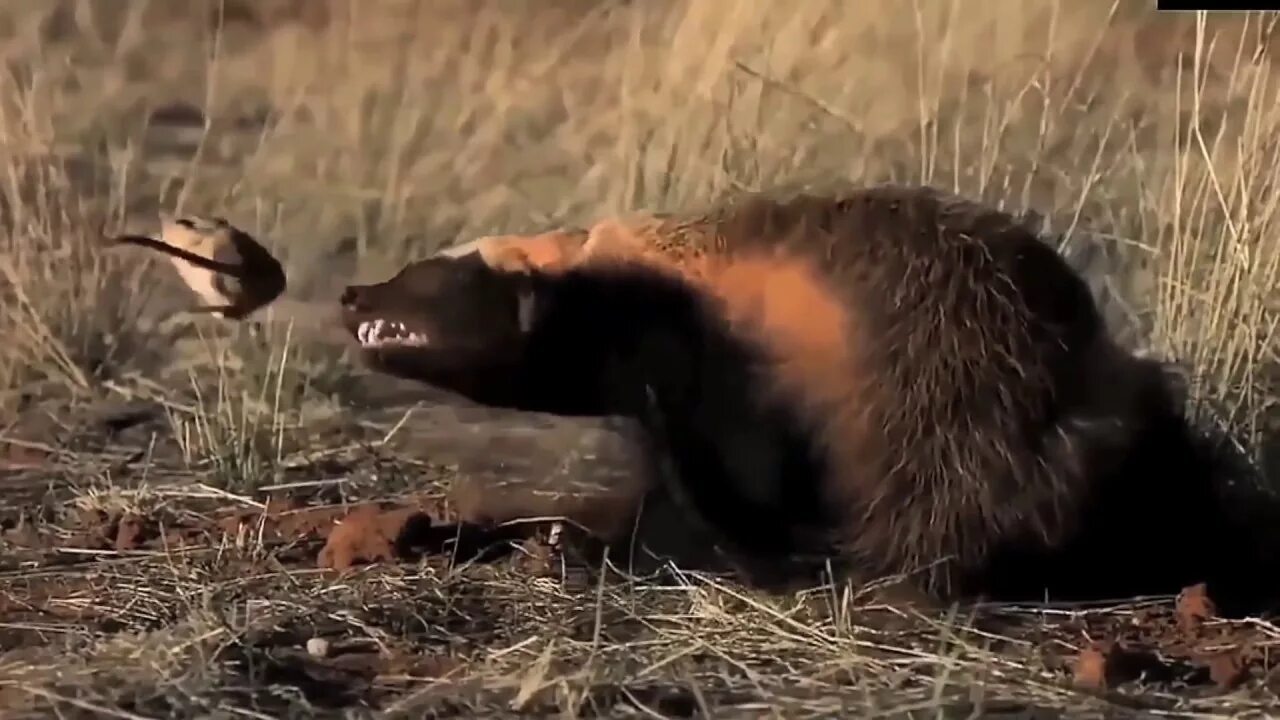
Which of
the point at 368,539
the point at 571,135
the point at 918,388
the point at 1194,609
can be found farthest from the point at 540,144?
the point at 1194,609

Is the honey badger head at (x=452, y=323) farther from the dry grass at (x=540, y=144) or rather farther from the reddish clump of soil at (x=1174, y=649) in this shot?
the reddish clump of soil at (x=1174, y=649)

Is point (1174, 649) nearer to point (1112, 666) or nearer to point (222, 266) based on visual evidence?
point (1112, 666)

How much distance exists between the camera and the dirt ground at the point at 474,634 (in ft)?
3.64

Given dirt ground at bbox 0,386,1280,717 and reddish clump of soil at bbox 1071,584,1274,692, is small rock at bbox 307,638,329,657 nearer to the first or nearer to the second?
dirt ground at bbox 0,386,1280,717

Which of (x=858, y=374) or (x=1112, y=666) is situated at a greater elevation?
(x=858, y=374)

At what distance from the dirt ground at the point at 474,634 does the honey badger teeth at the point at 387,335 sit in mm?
178

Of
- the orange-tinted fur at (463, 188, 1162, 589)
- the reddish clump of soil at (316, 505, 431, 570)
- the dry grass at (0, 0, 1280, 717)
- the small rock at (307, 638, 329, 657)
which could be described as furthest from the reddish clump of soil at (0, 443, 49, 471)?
the orange-tinted fur at (463, 188, 1162, 589)

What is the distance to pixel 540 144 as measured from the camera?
5.58ft

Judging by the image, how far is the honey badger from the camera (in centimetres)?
121

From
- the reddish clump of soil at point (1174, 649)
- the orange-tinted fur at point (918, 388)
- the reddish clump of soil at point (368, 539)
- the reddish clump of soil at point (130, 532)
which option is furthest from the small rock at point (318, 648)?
the reddish clump of soil at point (1174, 649)

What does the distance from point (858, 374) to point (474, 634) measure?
36 cm

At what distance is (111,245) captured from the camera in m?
1.59

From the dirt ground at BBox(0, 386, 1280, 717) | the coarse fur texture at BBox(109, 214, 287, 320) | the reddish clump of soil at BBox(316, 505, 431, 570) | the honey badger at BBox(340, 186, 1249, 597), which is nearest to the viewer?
the dirt ground at BBox(0, 386, 1280, 717)

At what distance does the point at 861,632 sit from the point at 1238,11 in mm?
758
